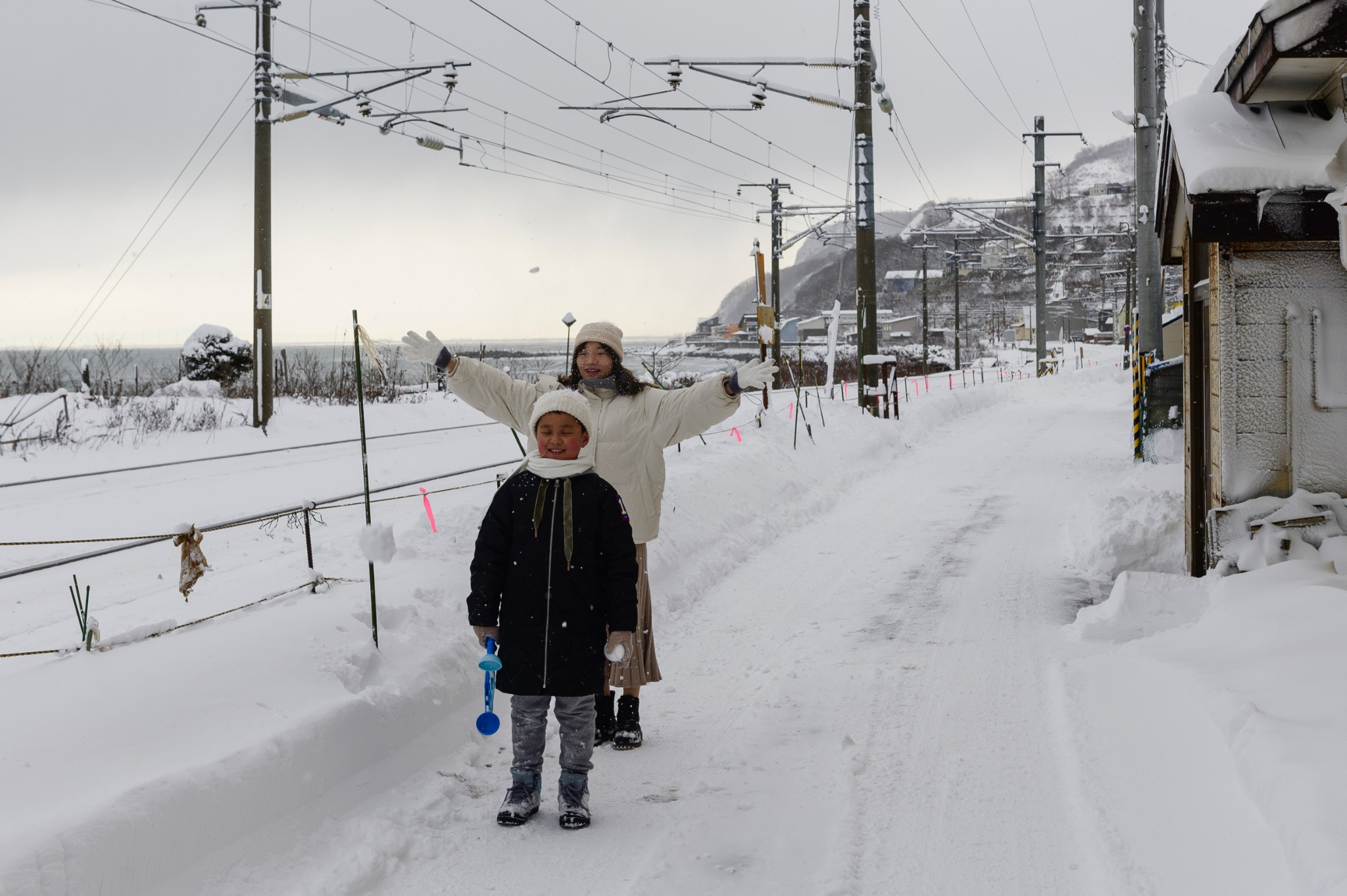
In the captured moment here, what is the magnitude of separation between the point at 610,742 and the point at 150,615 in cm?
358

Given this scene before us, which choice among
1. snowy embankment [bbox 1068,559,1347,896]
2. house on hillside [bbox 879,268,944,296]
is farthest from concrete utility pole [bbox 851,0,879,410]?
house on hillside [bbox 879,268,944,296]

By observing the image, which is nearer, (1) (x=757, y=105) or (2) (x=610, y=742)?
(2) (x=610, y=742)

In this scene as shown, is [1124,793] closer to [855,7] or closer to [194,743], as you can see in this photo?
[194,743]

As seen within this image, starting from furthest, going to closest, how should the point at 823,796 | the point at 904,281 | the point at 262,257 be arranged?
the point at 904,281 → the point at 262,257 → the point at 823,796

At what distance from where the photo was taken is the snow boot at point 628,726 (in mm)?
4844

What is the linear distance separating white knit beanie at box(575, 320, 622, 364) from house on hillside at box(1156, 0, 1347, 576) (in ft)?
12.4

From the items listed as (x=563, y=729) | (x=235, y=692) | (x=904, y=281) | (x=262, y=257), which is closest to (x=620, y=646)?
(x=563, y=729)

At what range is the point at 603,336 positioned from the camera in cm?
477

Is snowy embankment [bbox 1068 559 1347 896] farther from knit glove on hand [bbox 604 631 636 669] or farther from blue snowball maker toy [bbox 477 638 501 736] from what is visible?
blue snowball maker toy [bbox 477 638 501 736]

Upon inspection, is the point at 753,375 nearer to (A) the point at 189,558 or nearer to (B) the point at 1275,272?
(A) the point at 189,558

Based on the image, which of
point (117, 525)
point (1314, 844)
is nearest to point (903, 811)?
point (1314, 844)

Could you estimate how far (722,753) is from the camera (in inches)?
186

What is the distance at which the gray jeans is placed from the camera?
4.05 meters

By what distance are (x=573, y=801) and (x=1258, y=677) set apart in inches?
121
